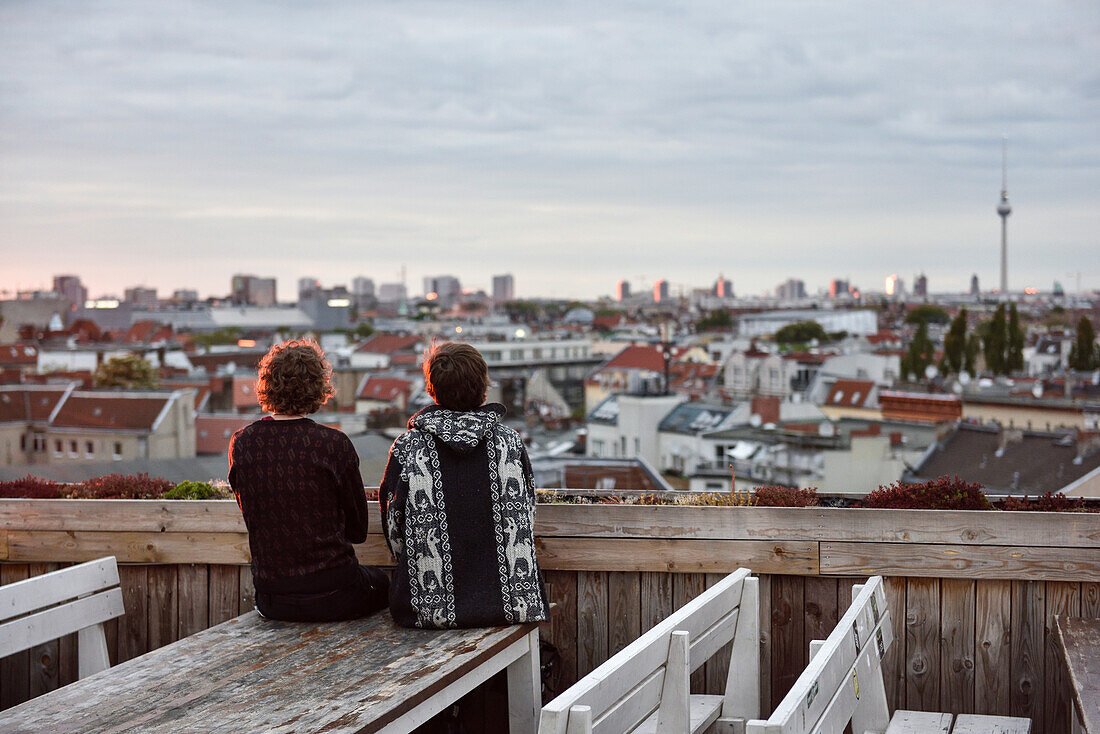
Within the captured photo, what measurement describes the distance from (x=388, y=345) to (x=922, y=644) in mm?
87646

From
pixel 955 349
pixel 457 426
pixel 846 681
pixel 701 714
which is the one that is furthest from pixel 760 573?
pixel 955 349

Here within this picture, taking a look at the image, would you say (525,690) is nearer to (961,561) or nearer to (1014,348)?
(961,561)

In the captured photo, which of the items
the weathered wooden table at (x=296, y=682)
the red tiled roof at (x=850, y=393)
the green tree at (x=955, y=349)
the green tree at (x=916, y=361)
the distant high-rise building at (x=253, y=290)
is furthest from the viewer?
the distant high-rise building at (x=253, y=290)

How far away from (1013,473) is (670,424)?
13.0m

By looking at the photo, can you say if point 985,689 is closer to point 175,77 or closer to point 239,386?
point 175,77

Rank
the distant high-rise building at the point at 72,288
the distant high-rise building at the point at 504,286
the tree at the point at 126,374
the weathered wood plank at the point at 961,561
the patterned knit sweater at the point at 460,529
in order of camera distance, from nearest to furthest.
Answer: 1. the patterned knit sweater at the point at 460,529
2. the weathered wood plank at the point at 961,561
3. the tree at the point at 126,374
4. the distant high-rise building at the point at 72,288
5. the distant high-rise building at the point at 504,286

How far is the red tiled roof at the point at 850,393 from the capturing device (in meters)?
46.9

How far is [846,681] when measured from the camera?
2863mm

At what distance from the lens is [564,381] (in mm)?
77062

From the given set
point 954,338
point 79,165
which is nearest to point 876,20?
point 954,338

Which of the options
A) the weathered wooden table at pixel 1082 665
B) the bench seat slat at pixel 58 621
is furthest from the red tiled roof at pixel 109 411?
the weathered wooden table at pixel 1082 665

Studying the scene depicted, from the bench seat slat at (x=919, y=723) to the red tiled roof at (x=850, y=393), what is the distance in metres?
44.6

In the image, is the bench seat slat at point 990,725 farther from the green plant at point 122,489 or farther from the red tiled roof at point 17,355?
the red tiled roof at point 17,355

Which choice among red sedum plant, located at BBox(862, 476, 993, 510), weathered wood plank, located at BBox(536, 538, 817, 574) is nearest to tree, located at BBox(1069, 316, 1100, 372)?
red sedum plant, located at BBox(862, 476, 993, 510)
